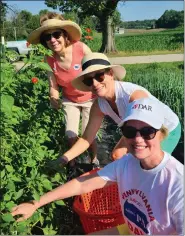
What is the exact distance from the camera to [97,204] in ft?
8.70

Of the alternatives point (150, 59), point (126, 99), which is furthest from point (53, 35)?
point (150, 59)

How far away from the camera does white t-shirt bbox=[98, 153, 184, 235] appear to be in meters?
1.60

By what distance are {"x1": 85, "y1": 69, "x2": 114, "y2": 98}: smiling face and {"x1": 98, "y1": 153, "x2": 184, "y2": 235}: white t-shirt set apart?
44 cm

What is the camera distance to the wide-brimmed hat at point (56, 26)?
107 inches

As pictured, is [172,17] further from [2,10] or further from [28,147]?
[28,147]

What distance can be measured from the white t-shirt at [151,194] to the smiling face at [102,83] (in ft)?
1.45

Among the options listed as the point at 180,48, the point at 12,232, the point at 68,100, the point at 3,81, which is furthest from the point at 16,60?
the point at 180,48

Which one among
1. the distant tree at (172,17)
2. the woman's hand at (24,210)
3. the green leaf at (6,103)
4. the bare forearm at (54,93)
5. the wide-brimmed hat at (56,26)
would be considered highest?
the distant tree at (172,17)

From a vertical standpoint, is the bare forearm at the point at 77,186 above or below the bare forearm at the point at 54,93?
below

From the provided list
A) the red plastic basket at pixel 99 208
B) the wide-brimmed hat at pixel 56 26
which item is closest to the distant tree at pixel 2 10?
the wide-brimmed hat at pixel 56 26

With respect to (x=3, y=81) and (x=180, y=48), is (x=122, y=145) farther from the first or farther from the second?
(x=180, y=48)

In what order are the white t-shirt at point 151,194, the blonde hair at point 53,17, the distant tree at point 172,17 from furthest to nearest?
the distant tree at point 172,17
the blonde hair at point 53,17
the white t-shirt at point 151,194

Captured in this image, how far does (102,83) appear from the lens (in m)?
2.20

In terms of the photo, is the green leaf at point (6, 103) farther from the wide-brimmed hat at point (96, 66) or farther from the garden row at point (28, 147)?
the wide-brimmed hat at point (96, 66)
